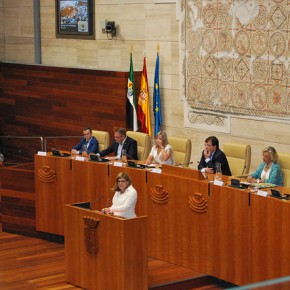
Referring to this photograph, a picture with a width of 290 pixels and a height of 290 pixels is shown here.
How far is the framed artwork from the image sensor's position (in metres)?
12.5

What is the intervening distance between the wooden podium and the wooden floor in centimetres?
28

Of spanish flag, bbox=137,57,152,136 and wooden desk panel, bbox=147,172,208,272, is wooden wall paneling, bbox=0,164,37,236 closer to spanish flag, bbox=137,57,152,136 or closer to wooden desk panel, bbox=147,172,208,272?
wooden desk panel, bbox=147,172,208,272

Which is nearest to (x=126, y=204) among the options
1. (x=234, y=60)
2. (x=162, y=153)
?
(x=162, y=153)

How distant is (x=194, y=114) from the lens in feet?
34.9

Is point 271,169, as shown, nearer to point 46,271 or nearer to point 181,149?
Answer: point 181,149

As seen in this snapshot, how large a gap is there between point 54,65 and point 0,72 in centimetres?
128

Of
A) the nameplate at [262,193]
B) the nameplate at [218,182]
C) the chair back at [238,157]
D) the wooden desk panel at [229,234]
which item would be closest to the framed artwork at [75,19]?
the chair back at [238,157]

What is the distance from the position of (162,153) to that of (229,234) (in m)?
1.93

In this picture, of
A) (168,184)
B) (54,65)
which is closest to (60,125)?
(54,65)

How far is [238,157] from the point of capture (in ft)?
29.0

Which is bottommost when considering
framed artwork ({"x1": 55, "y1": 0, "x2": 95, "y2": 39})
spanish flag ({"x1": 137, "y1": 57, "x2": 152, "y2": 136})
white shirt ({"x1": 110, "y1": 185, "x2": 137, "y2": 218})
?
white shirt ({"x1": 110, "y1": 185, "x2": 137, "y2": 218})

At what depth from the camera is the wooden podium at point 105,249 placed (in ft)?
22.4

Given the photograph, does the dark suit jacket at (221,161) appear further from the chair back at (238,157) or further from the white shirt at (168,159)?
the white shirt at (168,159)

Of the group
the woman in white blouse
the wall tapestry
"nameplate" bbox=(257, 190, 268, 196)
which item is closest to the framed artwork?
the wall tapestry
